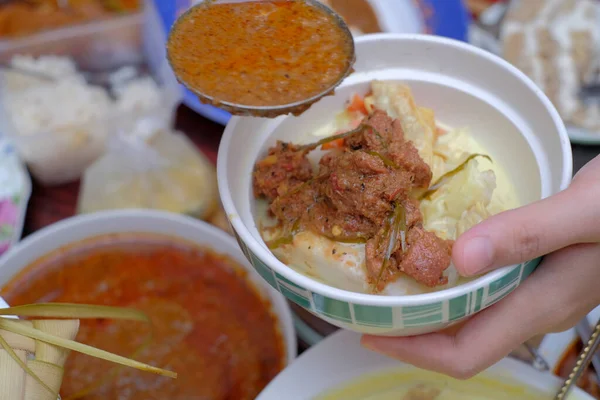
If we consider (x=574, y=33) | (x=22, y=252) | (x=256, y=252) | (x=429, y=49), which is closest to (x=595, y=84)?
(x=574, y=33)

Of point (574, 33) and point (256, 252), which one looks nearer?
point (256, 252)

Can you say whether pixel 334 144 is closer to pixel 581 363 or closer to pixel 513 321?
pixel 513 321

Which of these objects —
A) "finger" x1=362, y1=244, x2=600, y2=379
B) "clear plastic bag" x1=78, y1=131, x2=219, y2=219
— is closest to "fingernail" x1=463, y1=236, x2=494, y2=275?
"finger" x1=362, y1=244, x2=600, y2=379

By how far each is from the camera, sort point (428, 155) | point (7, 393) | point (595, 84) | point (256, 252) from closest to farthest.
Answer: point (7, 393), point (256, 252), point (428, 155), point (595, 84)

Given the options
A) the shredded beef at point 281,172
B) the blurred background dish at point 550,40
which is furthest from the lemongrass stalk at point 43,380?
the blurred background dish at point 550,40

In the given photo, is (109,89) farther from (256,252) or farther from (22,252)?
(256,252)

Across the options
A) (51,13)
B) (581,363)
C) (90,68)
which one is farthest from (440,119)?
(51,13)
